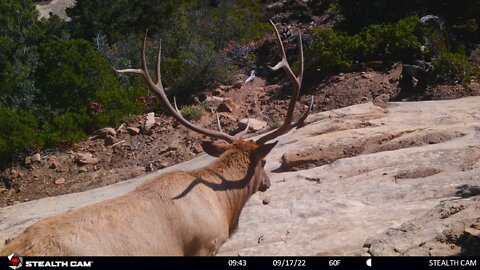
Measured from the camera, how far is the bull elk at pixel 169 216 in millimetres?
4652

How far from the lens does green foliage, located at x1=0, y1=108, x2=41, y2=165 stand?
40.2 ft

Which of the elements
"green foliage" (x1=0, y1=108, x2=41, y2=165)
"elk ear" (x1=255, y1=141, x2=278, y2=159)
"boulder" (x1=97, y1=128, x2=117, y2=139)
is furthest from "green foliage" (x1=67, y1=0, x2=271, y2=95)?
"elk ear" (x1=255, y1=141, x2=278, y2=159)

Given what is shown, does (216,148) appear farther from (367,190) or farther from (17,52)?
(17,52)

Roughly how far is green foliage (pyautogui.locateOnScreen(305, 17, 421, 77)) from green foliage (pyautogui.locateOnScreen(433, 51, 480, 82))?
140 centimetres

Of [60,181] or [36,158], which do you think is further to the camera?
[36,158]

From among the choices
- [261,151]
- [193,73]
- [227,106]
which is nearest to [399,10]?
[227,106]

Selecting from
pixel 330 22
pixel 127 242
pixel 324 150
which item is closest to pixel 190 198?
pixel 127 242

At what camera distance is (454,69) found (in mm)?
11859

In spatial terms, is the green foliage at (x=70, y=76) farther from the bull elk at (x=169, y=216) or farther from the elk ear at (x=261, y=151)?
the elk ear at (x=261, y=151)

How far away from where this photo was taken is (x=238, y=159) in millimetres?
6230

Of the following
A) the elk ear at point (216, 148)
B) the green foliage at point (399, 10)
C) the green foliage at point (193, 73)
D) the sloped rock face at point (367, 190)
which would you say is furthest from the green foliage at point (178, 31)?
the elk ear at point (216, 148)

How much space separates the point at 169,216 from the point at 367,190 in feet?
8.98
